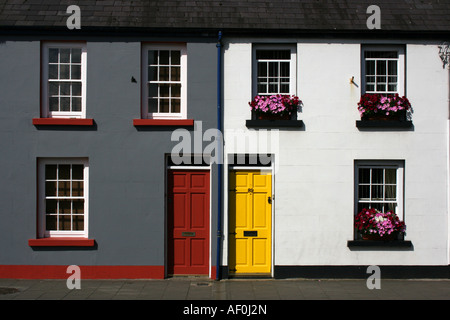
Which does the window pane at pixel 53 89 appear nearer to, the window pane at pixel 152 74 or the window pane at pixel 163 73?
the window pane at pixel 152 74

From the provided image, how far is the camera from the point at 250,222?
11641 millimetres

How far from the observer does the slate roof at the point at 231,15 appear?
11453 millimetres

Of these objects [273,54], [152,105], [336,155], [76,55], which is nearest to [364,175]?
[336,155]

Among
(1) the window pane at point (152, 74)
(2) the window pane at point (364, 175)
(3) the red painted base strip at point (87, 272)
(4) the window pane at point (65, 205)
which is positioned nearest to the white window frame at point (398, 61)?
(2) the window pane at point (364, 175)

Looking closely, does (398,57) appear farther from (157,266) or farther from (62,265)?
(62,265)

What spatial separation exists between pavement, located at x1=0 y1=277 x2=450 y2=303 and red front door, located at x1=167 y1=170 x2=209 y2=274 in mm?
377

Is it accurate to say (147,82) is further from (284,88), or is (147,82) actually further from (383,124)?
(383,124)

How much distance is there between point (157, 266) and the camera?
37.2ft

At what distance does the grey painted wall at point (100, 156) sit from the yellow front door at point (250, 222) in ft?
1.77

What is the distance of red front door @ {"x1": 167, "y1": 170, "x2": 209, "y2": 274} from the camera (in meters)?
11.6

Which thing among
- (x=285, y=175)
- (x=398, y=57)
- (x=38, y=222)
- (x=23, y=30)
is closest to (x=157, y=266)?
(x=38, y=222)

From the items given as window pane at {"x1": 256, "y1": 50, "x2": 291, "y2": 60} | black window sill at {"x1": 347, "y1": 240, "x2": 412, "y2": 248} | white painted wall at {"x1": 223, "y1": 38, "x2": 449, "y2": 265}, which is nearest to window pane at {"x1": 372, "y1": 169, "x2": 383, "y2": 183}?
white painted wall at {"x1": 223, "y1": 38, "x2": 449, "y2": 265}

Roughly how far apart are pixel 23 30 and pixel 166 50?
336 cm

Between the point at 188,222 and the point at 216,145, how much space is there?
77.8 inches
